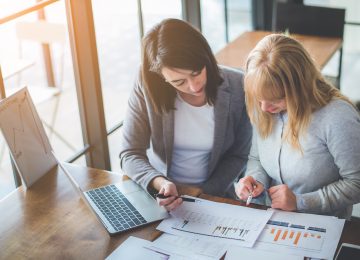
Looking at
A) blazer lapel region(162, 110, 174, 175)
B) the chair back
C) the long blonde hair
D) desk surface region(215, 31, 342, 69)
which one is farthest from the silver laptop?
the chair back

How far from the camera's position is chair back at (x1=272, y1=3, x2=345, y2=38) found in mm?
3860

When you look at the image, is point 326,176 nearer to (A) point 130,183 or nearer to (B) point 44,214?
(A) point 130,183

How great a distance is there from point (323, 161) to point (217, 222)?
44cm

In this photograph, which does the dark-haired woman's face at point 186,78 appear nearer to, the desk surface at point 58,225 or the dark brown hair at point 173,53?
the dark brown hair at point 173,53

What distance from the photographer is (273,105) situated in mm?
1916

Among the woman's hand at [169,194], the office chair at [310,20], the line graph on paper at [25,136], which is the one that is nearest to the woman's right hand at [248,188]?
the woman's hand at [169,194]

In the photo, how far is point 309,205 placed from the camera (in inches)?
74.4

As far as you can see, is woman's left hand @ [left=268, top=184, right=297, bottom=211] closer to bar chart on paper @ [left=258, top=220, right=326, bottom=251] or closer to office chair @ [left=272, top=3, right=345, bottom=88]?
bar chart on paper @ [left=258, top=220, right=326, bottom=251]

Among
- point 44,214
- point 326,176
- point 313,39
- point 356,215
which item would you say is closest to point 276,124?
point 326,176

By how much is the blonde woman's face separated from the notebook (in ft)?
1.67

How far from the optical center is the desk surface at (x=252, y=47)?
12.0 ft

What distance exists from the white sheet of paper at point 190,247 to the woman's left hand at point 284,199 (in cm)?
27

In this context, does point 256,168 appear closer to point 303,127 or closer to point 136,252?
point 303,127

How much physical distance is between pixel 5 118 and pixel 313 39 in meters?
2.63
